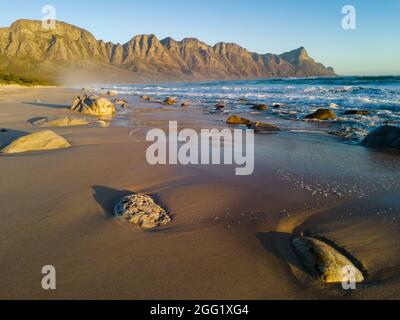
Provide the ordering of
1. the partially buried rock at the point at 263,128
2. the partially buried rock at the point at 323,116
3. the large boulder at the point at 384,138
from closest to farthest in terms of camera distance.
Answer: the large boulder at the point at 384,138 → the partially buried rock at the point at 263,128 → the partially buried rock at the point at 323,116

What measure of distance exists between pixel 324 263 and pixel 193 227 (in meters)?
1.08

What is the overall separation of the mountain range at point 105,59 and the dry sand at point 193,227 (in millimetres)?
83251

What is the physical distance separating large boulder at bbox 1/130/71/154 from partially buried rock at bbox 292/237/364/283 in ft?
14.6

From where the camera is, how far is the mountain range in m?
111

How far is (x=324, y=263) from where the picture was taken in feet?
6.29

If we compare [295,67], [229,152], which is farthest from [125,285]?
[295,67]

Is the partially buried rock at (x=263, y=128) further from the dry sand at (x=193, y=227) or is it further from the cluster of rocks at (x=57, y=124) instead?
the cluster of rocks at (x=57, y=124)

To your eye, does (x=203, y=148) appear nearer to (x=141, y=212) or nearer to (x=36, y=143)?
(x=36, y=143)

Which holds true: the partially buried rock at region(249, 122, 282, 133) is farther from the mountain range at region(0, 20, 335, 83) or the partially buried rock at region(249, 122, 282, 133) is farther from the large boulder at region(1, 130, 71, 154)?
the mountain range at region(0, 20, 335, 83)

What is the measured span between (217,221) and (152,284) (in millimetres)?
982

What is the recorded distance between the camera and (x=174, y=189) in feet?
11.2

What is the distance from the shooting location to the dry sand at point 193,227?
1.81 metres

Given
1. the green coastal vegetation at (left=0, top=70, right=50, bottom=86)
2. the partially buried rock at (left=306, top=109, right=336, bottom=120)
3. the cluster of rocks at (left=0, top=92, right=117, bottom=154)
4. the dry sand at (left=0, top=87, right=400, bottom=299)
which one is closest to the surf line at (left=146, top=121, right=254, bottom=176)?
the dry sand at (left=0, top=87, right=400, bottom=299)

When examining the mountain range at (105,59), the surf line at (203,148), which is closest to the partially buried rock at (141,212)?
the surf line at (203,148)
